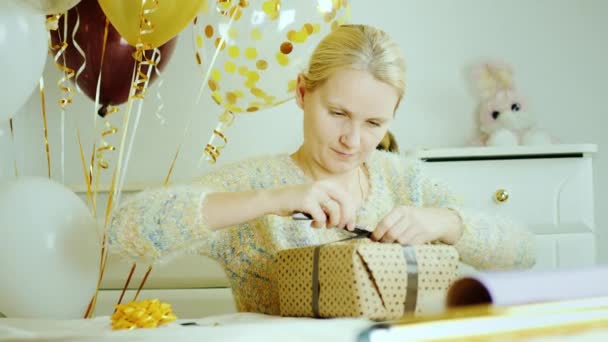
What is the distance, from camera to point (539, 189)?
70.9 inches

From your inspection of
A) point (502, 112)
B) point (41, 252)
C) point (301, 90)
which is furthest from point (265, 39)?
point (502, 112)

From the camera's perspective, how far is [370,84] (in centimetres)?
108

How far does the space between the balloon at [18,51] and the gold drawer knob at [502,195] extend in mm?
1123

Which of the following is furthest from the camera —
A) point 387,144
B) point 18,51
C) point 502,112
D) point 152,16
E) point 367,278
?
point 502,112

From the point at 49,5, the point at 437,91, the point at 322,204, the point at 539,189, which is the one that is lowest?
the point at 539,189

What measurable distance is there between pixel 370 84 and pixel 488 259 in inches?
13.5

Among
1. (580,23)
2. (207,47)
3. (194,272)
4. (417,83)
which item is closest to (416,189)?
(207,47)

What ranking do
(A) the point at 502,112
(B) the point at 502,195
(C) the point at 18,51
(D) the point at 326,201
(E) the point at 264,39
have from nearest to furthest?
(D) the point at 326,201, (C) the point at 18,51, (E) the point at 264,39, (B) the point at 502,195, (A) the point at 502,112

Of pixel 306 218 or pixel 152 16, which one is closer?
pixel 306 218

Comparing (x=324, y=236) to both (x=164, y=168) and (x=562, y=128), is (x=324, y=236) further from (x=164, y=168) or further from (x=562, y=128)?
(x=562, y=128)

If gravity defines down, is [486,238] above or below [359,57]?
below

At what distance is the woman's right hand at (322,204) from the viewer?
2.95 ft

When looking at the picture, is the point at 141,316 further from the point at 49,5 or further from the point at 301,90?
the point at 49,5

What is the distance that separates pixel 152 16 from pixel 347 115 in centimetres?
54
